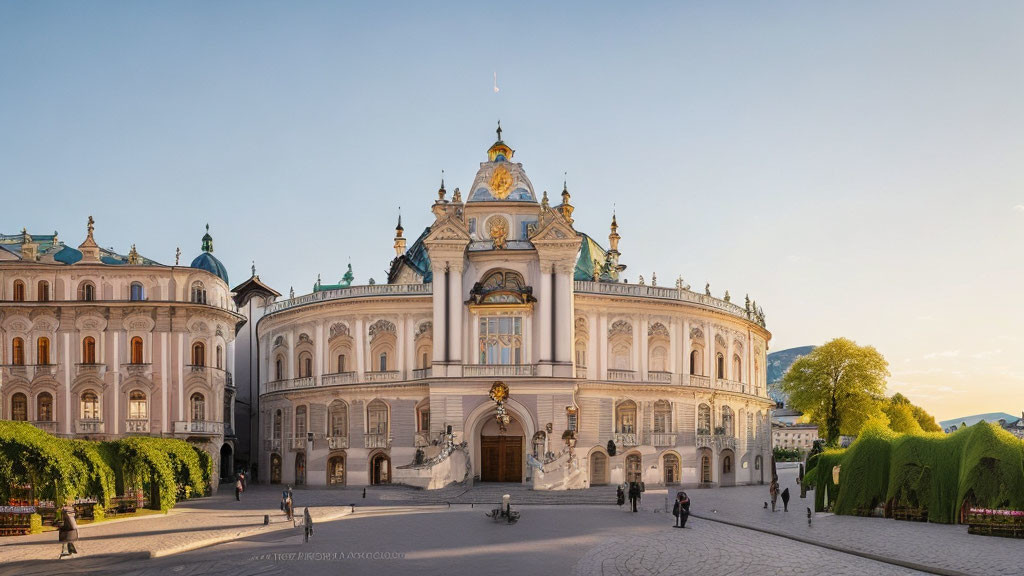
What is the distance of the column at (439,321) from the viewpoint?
6481 centimetres

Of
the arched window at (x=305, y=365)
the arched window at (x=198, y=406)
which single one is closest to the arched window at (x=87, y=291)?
the arched window at (x=198, y=406)

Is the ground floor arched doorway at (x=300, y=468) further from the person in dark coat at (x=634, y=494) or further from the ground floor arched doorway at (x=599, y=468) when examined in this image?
the person in dark coat at (x=634, y=494)

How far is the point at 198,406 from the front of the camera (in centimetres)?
6644

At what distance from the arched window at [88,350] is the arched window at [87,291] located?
265 cm

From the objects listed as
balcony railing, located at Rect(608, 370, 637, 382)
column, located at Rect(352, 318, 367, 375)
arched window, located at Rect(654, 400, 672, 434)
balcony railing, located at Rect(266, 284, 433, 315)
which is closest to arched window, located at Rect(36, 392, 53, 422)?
balcony railing, located at Rect(266, 284, 433, 315)

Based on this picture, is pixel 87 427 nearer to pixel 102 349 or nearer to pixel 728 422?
pixel 102 349

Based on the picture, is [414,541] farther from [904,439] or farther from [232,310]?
[232,310]

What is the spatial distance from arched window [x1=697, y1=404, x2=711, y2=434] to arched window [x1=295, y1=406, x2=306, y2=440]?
2943cm

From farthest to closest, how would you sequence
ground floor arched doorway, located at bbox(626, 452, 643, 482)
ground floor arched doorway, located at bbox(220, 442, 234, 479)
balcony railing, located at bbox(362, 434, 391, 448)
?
ground floor arched doorway, located at bbox(220, 442, 234, 479), ground floor arched doorway, located at bbox(626, 452, 643, 482), balcony railing, located at bbox(362, 434, 391, 448)

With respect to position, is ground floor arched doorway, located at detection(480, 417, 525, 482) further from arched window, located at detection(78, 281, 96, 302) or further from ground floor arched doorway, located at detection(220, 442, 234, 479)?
arched window, located at detection(78, 281, 96, 302)

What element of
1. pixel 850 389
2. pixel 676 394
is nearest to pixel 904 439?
pixel 676 394

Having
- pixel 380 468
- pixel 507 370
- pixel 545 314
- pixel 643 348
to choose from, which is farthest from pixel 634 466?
pixel 380 468

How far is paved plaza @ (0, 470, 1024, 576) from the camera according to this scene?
29156 mm

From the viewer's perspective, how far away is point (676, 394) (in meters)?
71.8
